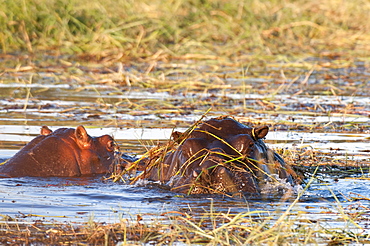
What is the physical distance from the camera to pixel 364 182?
226 inches

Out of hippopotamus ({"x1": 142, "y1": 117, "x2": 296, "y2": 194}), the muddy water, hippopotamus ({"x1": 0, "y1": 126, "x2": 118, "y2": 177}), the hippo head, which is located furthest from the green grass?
the hippo head

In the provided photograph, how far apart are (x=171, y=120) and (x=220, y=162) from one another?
11.4ft

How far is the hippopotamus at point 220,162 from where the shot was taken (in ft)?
16.1

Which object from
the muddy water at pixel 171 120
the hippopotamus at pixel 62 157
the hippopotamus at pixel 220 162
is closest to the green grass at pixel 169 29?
the muddy water at pixel 171 120

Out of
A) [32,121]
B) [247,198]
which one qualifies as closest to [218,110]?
[32,121]

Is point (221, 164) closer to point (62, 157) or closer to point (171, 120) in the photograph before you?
point (62, 157)

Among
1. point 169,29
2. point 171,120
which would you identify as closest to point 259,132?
point 171,120

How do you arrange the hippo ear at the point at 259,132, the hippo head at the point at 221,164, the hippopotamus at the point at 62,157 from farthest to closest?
the hippopotamus at the point at 62,157 < the hippo ear at the point at 259,132 < the hippo head at the point at 221,164

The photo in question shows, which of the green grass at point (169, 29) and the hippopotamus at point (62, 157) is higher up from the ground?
the green grass at point (169, 29)

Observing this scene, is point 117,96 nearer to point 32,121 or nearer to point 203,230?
point 32,121

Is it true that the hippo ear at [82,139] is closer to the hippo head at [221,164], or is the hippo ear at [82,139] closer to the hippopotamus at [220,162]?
the hippopotamus at [220,162]

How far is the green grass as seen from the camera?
47.8 ft

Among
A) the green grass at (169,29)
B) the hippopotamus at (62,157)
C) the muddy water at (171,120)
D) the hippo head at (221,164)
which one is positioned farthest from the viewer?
the green grass at (169,29)

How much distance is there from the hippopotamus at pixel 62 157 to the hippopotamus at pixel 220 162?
2.26 ft
